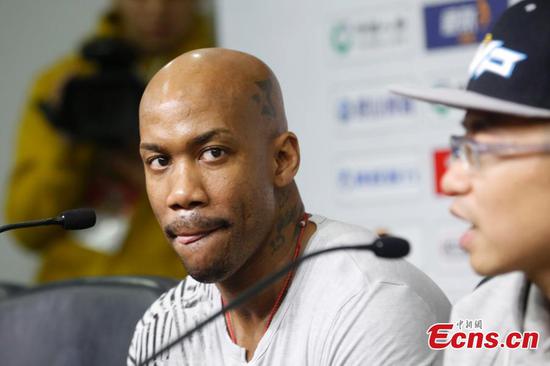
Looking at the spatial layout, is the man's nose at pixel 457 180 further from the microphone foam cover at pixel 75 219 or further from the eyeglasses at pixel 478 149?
the microphone foam cover at pixel 75 219

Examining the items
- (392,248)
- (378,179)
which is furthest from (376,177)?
(392,248)

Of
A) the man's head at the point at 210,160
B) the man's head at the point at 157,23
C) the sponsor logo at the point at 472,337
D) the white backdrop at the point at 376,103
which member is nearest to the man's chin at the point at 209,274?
the man's head at the point at 210,160

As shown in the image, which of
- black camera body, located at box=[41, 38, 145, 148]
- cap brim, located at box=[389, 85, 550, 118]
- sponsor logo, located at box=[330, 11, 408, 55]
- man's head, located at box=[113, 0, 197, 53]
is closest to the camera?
cap brim, located at box=[389, 85, 550, 118]

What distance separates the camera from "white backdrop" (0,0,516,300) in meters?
3.07

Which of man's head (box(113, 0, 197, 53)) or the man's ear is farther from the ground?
man's head (box(113, 0, 197, 53))

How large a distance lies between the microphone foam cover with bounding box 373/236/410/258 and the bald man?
0.81 feet

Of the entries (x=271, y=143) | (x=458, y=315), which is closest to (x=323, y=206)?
(x=271, y=143)

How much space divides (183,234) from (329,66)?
1.61 metres

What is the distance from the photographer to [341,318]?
5.63ft

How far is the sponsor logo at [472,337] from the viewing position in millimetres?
1485

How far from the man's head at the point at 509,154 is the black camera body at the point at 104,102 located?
1955mm

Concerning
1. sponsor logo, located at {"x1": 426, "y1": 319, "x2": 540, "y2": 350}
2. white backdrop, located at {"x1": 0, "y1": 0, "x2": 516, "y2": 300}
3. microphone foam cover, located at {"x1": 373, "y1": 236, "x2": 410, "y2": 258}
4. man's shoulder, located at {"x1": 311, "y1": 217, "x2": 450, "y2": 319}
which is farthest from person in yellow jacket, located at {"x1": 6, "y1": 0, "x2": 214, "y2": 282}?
microphone foam cover, located at {"x1": 373, "y1": 236, "x2": 410, "y2": 258}

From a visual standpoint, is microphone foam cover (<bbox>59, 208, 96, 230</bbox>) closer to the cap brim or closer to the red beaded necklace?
the red beaded necklace

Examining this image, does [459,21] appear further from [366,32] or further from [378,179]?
[378,179]
